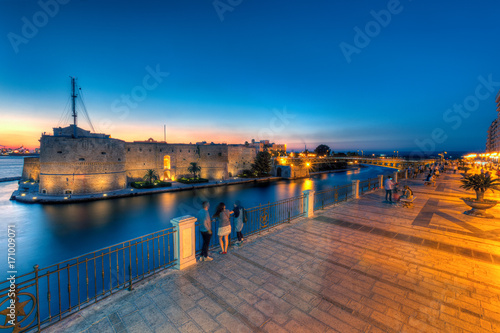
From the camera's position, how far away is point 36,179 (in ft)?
130

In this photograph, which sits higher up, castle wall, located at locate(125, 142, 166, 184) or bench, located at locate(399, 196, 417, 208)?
castle wall, located at locate(125, 142, 166, 184)

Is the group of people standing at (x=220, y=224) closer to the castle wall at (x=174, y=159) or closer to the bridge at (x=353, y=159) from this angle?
the castle wall at (x=174, y=159)

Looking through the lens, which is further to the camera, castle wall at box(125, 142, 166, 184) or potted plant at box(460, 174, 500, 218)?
castle wall at box(125, 142, 166, 184)

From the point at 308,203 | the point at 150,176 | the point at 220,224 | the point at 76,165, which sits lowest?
the point at 150,176

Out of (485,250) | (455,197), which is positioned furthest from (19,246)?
(455,197)

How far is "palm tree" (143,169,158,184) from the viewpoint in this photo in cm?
3825

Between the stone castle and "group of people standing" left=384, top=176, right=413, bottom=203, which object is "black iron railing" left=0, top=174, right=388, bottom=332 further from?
the stone castle

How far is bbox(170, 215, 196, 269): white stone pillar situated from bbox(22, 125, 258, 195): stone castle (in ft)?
108

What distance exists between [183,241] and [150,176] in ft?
120

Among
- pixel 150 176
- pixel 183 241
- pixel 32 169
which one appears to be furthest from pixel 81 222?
pixel 32 169

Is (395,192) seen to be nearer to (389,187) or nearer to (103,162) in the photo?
(389,187)

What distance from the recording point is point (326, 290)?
14.2 feet

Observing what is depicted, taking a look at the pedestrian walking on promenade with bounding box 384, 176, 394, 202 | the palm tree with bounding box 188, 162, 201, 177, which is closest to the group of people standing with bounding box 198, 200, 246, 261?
the pedestrian walking on promenade with bounding box 384, 176, 394, 202

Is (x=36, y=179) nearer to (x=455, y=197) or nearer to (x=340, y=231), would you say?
(x=340, y=231)
